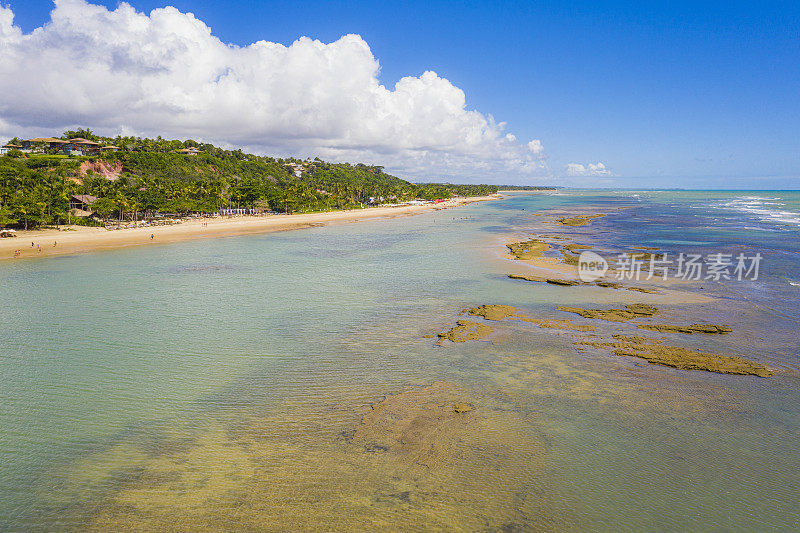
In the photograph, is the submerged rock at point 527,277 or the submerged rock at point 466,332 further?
the submerged rock at point 527,277

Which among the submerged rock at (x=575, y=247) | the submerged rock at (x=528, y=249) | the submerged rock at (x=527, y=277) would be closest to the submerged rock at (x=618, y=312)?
the submerged rock at (x=527, y=277)

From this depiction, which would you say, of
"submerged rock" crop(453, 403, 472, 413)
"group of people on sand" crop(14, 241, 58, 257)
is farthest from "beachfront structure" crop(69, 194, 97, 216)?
"submerged rock" crop(453, 403, 472, 413)

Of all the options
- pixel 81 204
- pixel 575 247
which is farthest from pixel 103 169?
pixel 575 247

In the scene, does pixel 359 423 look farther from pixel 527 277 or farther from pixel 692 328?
pixel 527 277

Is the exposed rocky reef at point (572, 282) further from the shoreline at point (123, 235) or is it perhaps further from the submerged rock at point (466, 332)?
the shoreline at point (123, 235)

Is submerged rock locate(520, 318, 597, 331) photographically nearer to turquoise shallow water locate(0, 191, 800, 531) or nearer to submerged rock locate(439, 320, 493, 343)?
turquoise shallow water locate(0, 191, 800, 531)

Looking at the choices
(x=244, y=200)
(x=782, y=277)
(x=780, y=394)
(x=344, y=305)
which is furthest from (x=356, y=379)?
(x=244, y=200)
